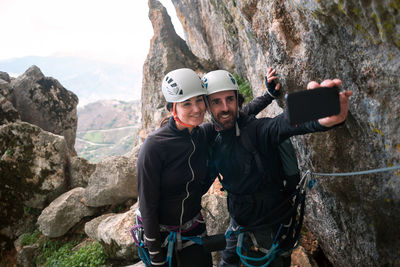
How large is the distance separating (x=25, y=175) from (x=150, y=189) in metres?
11.8

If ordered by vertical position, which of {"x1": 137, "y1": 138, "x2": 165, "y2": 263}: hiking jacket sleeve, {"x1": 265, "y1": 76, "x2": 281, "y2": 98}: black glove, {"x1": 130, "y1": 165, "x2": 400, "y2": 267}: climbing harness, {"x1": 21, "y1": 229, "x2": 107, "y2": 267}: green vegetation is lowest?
{"x1": 21, "y1": 229, "x2": 107, "y2": 267}: green vegetation

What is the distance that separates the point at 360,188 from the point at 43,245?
11931mm

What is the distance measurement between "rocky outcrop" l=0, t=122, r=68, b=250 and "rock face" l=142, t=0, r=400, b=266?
12.8 meters

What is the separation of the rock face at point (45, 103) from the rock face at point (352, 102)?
755 inches

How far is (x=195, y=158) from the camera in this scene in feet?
11.5

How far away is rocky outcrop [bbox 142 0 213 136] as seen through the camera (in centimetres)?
1692

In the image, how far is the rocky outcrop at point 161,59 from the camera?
1692 centimetres

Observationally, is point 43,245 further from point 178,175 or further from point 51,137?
point 178,175

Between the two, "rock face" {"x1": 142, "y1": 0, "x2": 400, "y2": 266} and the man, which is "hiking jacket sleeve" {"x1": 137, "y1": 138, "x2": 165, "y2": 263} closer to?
the man

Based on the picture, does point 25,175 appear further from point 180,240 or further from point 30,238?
point 180,240

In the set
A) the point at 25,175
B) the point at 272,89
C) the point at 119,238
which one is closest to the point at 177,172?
the point at 272,89

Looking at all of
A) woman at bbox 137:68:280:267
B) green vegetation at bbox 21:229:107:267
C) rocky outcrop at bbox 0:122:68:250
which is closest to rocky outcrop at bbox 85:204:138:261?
green vegetation at bbox 21:229:107:267

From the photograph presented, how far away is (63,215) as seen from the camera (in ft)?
32.5

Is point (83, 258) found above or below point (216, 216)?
below
